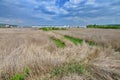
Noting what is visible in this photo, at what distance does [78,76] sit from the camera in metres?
4.42

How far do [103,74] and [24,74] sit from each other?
232 centimetres

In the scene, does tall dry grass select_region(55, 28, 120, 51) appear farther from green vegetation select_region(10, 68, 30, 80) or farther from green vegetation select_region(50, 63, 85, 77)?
green vegetation select_region(10, 68, 30, 80)

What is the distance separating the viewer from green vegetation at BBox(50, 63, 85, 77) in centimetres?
466

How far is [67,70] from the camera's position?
4.76m

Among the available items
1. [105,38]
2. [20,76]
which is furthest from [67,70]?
[105,38]

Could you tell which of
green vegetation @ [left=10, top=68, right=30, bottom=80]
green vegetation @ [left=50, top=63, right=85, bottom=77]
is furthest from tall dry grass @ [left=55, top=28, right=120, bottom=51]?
green vegetation @ [left=10, top=68, right=30, bottom=80]

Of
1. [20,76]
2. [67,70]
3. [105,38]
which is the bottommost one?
[105,38]

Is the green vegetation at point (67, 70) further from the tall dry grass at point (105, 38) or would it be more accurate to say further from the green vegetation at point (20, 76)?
the tall dry grass at point (105, 38)

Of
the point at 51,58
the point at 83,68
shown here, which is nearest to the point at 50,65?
the point at 51,58

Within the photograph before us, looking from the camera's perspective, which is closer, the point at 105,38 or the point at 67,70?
the point at 67,70

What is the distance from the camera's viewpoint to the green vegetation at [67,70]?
15.3ft

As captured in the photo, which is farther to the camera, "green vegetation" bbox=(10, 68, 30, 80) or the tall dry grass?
the tall dry grass

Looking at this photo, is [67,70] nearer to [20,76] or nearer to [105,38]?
[20,76]

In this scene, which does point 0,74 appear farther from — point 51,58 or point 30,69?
point 51,58
